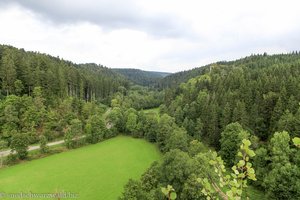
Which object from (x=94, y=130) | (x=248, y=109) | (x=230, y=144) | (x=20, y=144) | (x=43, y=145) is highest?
(x=248, y=109)

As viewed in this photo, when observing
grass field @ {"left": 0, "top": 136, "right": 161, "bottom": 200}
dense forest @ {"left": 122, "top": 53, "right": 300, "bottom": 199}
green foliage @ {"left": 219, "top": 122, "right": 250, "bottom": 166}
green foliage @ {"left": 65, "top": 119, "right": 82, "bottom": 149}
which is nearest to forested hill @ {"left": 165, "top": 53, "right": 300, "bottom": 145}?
dense forest @ {"left": 122, "top": 53, "right": 300, "bottom": 199}

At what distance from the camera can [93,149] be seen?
4900 centimetres

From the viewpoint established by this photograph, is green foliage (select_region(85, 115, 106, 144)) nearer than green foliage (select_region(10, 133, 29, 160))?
No

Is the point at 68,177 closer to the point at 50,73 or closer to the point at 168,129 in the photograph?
the point at 168,129

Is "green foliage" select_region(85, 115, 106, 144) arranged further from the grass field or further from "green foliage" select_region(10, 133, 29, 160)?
"green foliage" select_region(10, 133, 29, 160)

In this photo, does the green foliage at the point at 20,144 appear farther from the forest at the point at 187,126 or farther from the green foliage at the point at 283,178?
the green foliage at the point at 283,178

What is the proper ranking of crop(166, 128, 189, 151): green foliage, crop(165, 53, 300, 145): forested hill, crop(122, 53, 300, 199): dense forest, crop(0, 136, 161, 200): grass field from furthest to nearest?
crop(165, 53, 300, 145): forested hill → crop(166, 128, 189, 151): green foliage → crop(0, 136, 161, 200): grass field → crop(122, 53, 300, 199): dense forest

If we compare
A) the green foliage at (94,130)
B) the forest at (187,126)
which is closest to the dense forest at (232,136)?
the forest at (187,126)

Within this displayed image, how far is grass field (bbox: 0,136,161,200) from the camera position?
103 ft

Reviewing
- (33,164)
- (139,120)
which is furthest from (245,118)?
(33,164)

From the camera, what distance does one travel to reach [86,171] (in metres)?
38.2

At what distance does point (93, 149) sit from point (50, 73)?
2663 cm

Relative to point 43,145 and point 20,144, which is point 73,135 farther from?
point 20,144

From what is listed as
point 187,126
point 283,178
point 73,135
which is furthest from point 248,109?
point 73,135
